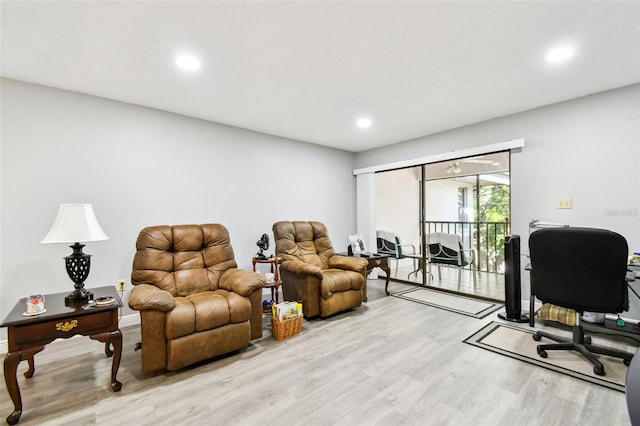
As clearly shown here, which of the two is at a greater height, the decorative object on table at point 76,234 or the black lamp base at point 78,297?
the decorative object on table at point 76,234

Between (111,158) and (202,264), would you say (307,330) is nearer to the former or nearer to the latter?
(202,264)

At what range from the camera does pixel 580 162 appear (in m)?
3.04

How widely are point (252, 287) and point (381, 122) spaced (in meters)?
2.64

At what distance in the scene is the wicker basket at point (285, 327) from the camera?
2.69 meters

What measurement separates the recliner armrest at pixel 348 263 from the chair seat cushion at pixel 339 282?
2.9 inches

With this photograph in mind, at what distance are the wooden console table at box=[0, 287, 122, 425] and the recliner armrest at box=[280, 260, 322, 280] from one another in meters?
1.64

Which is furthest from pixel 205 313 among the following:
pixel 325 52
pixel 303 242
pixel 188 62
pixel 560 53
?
pixel 560 53

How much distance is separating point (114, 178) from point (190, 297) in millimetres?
1552

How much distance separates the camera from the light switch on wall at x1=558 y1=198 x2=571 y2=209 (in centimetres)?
311

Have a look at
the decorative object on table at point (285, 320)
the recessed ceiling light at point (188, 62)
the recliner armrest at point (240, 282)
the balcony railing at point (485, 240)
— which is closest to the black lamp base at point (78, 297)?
the recliner armrest at point (240, 282)

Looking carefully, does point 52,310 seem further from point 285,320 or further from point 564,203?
point 564,203

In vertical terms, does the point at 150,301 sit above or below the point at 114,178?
below

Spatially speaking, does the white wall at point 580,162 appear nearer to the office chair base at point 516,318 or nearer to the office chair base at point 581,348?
the office chair base at point 516,318

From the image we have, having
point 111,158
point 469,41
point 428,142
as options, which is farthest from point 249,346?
point 428,142
